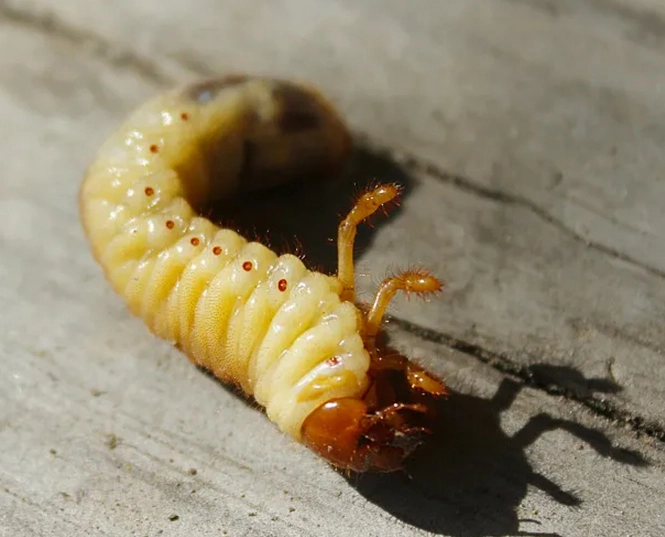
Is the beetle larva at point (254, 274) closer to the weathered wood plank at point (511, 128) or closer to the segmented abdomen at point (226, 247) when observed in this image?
the segmented abdomen at point (226, 247)

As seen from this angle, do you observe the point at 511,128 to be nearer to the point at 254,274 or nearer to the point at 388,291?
the point at 388,291

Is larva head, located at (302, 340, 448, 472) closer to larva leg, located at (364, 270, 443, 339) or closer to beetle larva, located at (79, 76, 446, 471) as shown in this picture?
beetle larva, located at (79, 76, 446, 471)

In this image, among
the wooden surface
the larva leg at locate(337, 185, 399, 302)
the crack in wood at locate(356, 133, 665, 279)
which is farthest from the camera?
the crack in wood at locate(356, 133, 665, 279)

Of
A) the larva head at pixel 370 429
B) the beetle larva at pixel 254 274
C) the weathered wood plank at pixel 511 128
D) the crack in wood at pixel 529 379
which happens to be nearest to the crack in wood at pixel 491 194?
the weathered wood plank at pixel 511 128

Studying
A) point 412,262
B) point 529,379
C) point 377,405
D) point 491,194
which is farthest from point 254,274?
point 491,194

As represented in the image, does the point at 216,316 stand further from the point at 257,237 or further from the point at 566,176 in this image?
the point at 566,176

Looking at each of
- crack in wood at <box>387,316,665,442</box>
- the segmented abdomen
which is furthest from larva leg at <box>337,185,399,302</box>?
crack in wood at <box>387,316,665,442</box>
